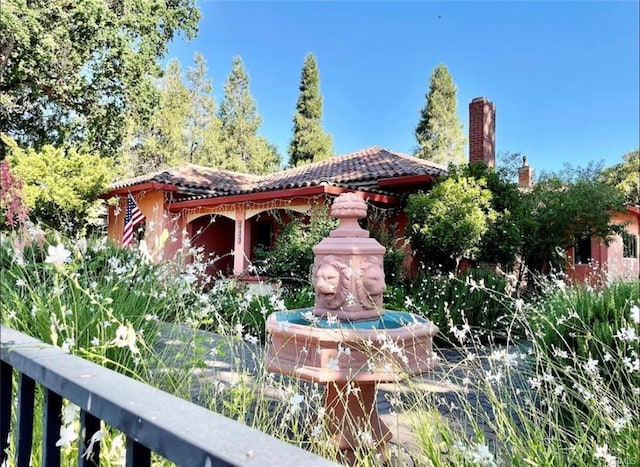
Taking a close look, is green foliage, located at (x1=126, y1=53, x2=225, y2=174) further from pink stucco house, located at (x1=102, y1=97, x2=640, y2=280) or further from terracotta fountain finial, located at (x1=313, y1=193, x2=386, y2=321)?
terracotta fountain finial, located at (x1=313, y1=193, x2=386, y2=321)

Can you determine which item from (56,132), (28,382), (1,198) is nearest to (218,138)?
(56,132)

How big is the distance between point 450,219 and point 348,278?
16.8 feet

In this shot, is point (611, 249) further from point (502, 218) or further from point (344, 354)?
point (344, 354)

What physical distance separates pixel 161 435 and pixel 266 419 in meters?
1.33

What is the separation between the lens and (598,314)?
3125 millimetres

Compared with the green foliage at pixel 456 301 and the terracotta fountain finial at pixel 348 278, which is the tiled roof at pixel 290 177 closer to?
the green foliage at pixel 456 301

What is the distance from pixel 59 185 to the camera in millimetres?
4402

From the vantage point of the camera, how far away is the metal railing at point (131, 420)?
0.58 metres

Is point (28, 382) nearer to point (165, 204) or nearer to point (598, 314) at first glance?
point (598, 314)

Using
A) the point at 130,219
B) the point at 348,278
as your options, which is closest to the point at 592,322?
the point at 348,278

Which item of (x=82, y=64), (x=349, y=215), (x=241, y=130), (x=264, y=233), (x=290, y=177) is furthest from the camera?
(x=264, y=233)

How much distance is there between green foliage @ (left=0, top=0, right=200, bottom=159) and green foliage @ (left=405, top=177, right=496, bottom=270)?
4.68 meters

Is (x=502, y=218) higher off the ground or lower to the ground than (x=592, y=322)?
higher

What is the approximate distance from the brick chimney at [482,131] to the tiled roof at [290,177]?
5.51 ft
